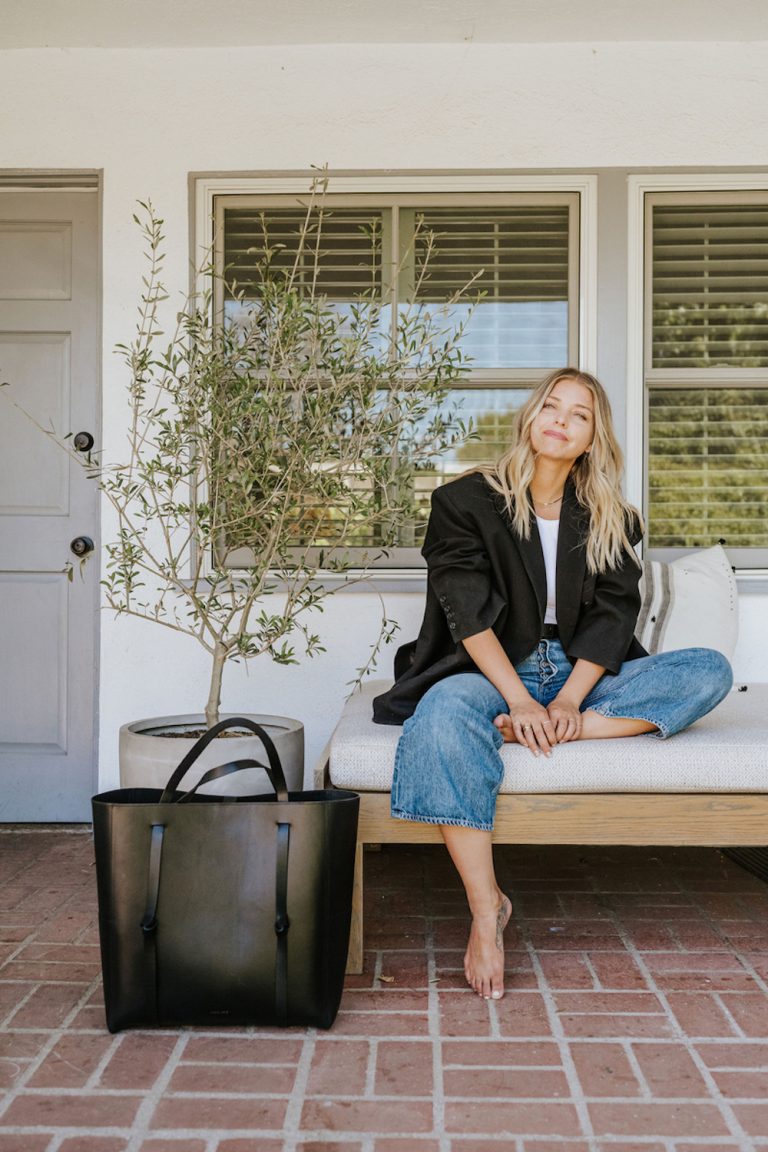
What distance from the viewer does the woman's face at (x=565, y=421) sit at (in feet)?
9.28

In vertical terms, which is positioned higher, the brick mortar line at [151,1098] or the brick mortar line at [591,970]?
the brick mortar line at [151,1098]

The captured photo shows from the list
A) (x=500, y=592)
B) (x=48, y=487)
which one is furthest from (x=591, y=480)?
(x=48, y=487)

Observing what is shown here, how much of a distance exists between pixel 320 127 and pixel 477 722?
2.44 metres

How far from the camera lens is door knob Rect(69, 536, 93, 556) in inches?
152

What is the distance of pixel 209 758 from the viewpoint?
9.30ft

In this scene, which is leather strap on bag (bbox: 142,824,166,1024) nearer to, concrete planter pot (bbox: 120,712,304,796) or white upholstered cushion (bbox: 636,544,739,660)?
concrete planter pot (bbox: 120,712,304,796)

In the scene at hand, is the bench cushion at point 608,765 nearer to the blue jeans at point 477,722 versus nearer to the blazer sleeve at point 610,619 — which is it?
the blue jeans at point 477,722

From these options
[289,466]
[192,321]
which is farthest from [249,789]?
A: [192,321]

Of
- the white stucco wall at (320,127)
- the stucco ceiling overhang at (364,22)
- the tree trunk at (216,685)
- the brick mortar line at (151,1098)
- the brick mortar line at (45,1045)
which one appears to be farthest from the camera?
the white stucco wall at (320,127)

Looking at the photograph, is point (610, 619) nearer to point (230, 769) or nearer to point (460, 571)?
point (460, 571)

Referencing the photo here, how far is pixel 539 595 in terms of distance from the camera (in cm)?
277

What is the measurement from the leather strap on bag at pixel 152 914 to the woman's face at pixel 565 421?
1.46 m

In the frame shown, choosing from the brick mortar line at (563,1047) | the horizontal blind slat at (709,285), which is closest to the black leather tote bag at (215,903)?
the brick mortar line at (563,1047)

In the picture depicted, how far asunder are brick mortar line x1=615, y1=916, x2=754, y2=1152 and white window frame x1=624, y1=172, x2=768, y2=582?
164 centimetres
